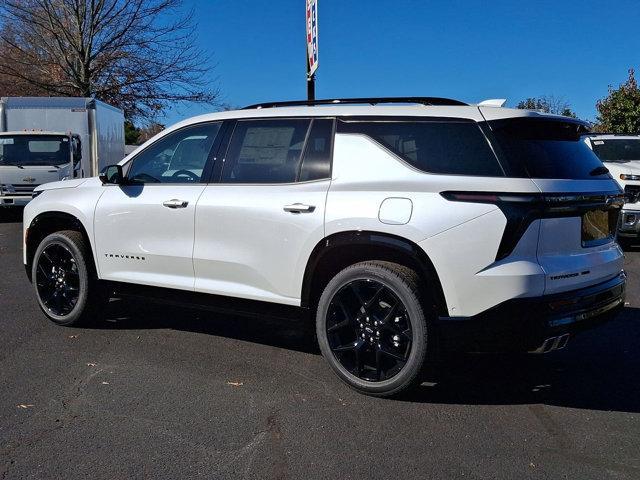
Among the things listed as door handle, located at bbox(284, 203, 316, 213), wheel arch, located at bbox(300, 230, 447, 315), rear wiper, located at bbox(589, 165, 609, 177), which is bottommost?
wheel arch, located at bbox(300, 230, 447, 315)

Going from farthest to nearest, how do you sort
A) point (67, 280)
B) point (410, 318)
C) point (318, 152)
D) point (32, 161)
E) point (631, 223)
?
point (32, 161) → point (631, 223) → point (67, 280) → point (318, 152) → point (410, 318)

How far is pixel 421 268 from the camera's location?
12.5 ft

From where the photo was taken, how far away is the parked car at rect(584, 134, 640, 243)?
32.4ft

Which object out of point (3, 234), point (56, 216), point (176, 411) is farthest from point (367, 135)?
point (3, 234)

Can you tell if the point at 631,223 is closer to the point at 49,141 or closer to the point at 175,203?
the point at 175,203

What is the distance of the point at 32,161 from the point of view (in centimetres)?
1451

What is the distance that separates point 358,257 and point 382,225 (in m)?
0.40

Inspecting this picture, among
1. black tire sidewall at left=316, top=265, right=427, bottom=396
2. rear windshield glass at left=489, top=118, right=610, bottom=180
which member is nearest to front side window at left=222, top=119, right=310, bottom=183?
black tire sidewall at left=316, top=265, right=427, bottom=396

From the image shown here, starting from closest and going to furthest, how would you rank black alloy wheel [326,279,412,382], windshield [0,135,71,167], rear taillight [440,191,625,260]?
rear taillight [440,191,625,260]
black alloy wheel [326,279,412,382]
windshield [0,135,71,167]

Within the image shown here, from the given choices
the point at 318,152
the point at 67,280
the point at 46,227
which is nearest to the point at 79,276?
the point at 67,280

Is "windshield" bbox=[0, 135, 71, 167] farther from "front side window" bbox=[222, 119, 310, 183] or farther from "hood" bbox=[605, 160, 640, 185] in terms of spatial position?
"hood" bbox=[605, 160, 640, 185]

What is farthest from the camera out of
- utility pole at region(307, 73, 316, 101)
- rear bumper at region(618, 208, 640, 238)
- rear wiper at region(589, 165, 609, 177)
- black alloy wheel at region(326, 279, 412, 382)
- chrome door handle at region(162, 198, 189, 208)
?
utility pole at region(307, 73, 316, 101)

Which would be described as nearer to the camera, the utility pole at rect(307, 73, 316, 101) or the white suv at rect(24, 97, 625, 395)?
the white suv at rect(24, 97, 625, 395)

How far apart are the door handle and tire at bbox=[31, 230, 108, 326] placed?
2111 mm
